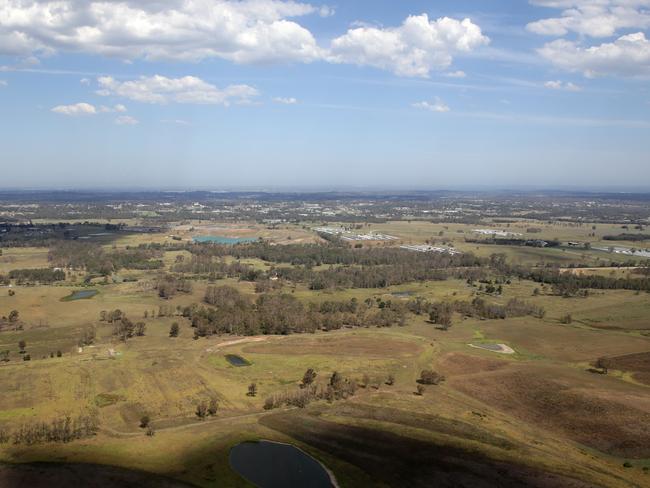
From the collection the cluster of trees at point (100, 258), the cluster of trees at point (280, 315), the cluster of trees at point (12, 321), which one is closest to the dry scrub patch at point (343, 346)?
the cluster of trees at point (280, 315)

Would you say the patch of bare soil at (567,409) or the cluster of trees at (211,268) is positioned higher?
the cluster of trees at (211,268)

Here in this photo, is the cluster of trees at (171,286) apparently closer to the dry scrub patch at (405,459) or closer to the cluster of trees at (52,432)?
the cluster of trees at (52,432)

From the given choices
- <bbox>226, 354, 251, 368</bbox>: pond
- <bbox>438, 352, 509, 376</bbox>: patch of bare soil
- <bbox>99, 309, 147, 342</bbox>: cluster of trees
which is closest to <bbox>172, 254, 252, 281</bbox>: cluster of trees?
<bbox>99, 309, 147, 342</bbox>: cluster of trees

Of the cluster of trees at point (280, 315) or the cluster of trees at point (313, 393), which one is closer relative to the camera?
the cluster of trees at point (313, 393)

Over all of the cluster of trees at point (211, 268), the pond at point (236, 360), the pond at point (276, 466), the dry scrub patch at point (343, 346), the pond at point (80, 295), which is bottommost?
the pond at point (276, 466)

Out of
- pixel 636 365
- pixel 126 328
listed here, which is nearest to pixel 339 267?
pixel 126 328

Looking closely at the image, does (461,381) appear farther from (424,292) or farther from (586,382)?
(424,292)

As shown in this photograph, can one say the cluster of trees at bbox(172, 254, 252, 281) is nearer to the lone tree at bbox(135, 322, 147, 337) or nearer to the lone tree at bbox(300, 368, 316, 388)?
the lone tree at bbox(135, 322, 147, 337)
